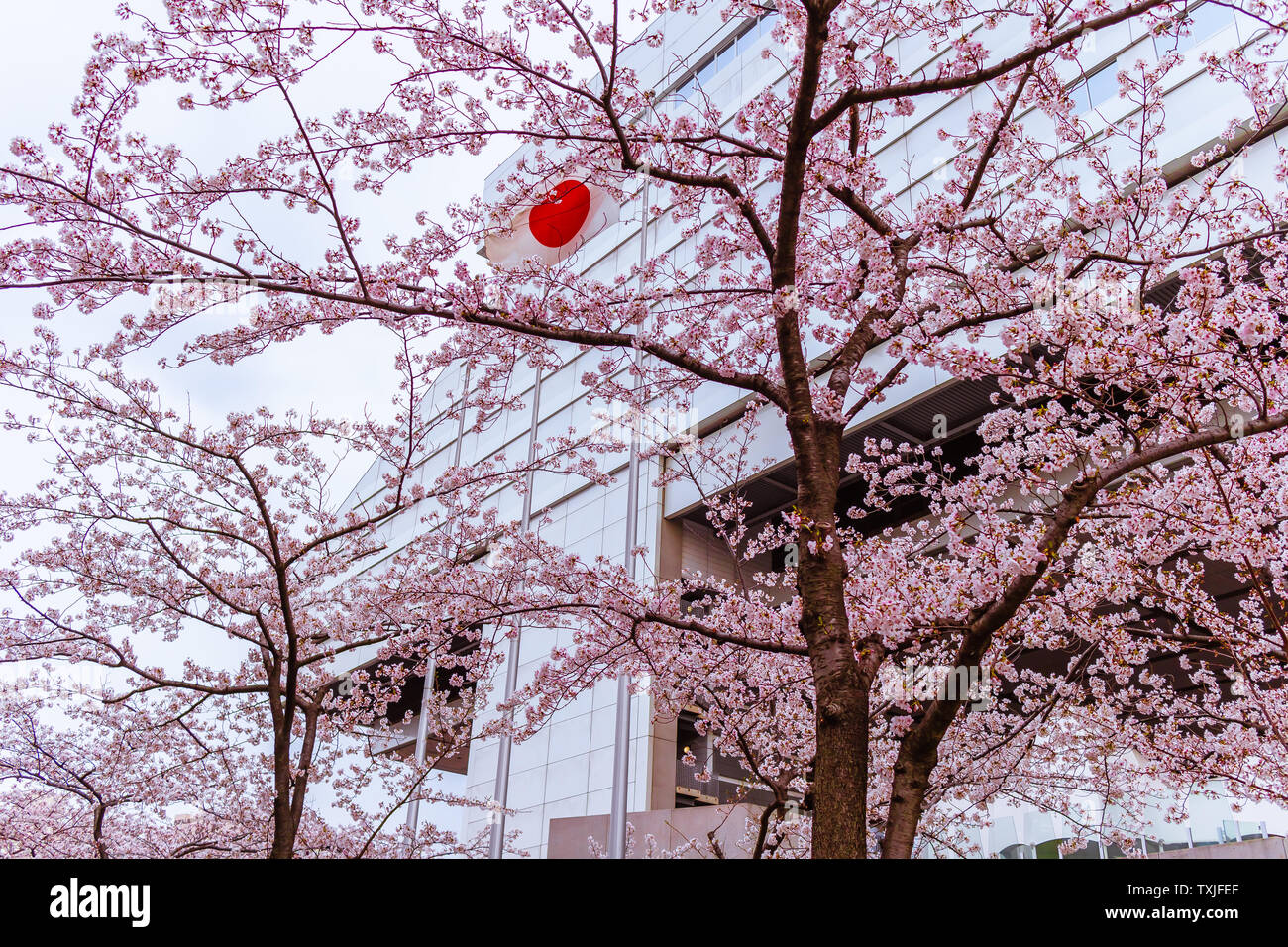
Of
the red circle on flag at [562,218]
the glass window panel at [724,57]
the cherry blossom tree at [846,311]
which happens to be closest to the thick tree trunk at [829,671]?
the cherry blossom tree at [846,311]

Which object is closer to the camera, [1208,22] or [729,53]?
[1208,22]

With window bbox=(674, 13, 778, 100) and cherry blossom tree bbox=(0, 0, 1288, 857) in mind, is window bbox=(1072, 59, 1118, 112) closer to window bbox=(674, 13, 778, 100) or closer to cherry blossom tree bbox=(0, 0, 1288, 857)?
cherry blossom tree bbox=(0, 0, 1288, 857)

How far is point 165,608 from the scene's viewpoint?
11070 millimetres

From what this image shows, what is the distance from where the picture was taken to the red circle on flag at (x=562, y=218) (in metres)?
8.61

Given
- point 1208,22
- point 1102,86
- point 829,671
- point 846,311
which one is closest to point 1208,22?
point 1208,22

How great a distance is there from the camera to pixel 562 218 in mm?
8977

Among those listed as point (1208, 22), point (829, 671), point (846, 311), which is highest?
point (1208, 22)

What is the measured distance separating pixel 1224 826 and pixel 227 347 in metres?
12.2

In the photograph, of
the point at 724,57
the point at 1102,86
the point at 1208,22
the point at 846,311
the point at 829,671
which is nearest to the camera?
the point at 829,671

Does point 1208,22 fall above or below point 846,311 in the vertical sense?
above

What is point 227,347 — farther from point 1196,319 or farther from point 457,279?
point 1196,319

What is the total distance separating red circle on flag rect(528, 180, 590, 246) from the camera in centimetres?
861

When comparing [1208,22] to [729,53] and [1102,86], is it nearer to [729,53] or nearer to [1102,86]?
[1102,86]

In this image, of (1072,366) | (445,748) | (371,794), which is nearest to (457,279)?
(1072,366)
